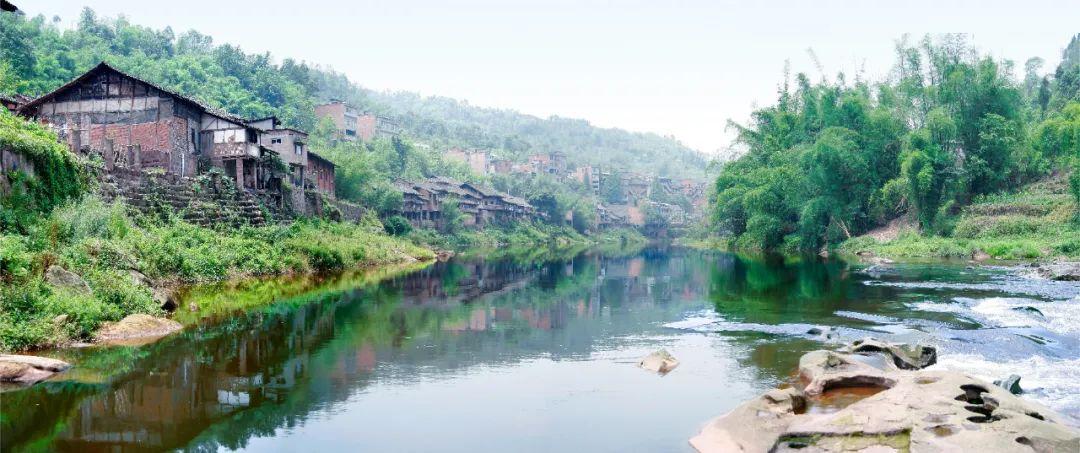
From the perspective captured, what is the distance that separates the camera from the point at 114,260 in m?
17.8

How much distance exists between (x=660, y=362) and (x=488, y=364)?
3054mm

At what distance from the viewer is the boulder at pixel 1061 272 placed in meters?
23.8

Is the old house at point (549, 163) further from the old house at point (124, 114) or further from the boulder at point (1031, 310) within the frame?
the boulder at point (1031, 310)

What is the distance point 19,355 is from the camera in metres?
11.8

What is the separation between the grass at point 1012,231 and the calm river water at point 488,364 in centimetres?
1150

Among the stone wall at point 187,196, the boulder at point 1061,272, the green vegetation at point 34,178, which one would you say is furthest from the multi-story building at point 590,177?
the green vegetation at point 34,178

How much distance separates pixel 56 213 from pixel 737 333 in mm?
17034

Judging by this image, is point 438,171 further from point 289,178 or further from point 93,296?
point 93,296

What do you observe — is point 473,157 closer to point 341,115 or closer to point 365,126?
point 365,126

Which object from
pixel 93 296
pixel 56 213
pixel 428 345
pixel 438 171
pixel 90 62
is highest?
pixel 90 62

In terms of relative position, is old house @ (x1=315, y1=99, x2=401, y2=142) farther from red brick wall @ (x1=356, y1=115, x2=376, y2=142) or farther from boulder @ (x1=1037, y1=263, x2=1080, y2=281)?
boulder @ (x1=1037, y1=263, x2=1080, y2=281)

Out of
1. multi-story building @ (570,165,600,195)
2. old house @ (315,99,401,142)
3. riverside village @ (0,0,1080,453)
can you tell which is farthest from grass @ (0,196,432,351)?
multi-story building @ (570,165,600,195)

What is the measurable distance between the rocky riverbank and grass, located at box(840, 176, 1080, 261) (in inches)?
1067

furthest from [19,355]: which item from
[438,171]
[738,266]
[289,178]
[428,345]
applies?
[438,171]
